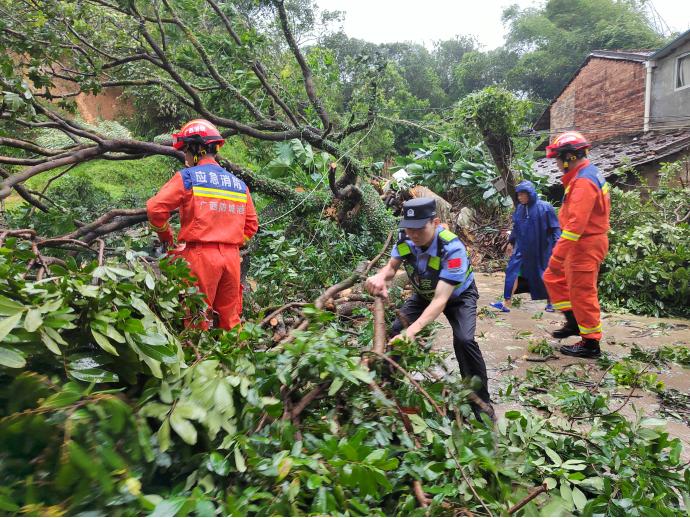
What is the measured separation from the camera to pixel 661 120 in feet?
48.3

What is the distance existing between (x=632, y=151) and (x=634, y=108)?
4096mm

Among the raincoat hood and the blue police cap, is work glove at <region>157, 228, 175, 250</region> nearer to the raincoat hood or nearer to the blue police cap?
the blue police cap

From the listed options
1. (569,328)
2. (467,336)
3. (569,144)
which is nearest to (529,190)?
(569,144)

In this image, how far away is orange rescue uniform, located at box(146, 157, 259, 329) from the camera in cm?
321

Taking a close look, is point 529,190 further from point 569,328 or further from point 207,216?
point 207,216

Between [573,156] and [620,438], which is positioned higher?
[573,156]

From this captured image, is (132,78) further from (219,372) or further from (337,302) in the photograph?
(219,372)

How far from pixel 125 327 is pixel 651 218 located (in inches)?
318

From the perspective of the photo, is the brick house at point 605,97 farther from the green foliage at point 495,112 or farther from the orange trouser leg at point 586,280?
the orange trouser leg at point 586,280

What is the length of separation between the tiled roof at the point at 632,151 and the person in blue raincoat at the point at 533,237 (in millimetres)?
6839

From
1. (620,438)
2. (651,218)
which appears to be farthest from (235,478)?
(651,218)

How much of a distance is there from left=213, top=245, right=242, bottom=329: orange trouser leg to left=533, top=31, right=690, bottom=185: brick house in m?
10.3

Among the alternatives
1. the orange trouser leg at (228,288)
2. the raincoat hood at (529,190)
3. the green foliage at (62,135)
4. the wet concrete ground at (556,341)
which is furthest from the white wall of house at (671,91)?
the green foliage at (62,135)

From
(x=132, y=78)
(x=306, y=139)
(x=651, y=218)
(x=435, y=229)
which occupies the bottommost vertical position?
(x=435, y=229)
